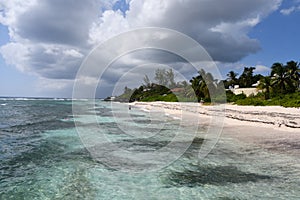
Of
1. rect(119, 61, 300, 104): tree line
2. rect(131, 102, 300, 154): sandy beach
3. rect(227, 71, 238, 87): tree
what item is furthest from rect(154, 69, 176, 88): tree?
rect(131, 102, 300, 154): sandy beach

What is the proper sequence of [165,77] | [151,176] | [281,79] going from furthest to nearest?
[165,77] < [281,79] < [151,176]

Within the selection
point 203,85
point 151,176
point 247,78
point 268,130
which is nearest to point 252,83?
point 247,78

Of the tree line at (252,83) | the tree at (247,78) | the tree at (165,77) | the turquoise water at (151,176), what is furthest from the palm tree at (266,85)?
the tree at (165,77)

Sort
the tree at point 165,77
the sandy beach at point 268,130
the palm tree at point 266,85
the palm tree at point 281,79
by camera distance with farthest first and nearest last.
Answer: the tree at point 165,77
the palm tree at point 281,79
the palm tree at point 266,85
the sandy beach at point 268,130

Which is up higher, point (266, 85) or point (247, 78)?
point (247, 78)

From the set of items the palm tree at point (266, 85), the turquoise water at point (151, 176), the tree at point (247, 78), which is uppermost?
the tree at point (247, 78)

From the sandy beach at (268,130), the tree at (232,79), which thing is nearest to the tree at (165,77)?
the tree at (232,79)

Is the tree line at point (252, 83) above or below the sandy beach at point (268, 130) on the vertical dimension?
above

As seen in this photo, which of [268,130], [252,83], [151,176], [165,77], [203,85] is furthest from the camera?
[165,77]

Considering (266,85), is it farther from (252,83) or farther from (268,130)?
(268,130)

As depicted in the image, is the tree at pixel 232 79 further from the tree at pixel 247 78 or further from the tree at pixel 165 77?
the tree at pixel 165 77

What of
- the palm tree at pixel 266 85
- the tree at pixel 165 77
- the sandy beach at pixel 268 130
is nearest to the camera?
the sandy beach at pixel 268 130

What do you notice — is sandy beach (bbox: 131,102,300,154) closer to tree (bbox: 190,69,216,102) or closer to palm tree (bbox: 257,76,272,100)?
palm tree (bbox: 257,76,272,100)

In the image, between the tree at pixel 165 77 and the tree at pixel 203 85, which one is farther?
the tree at pixel 165 77
